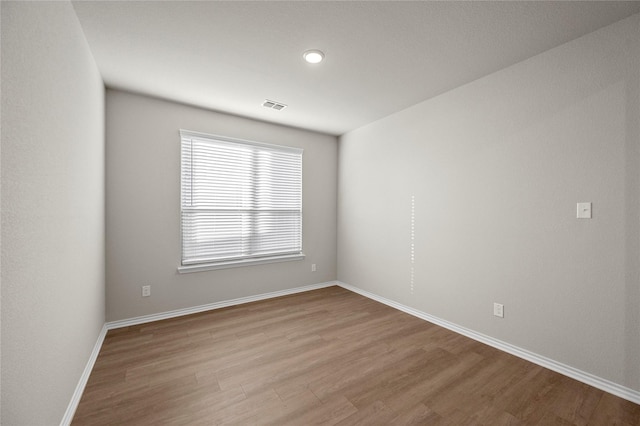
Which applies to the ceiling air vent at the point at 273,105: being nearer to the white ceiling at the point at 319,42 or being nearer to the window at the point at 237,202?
the white ceiling at the point at 319,42

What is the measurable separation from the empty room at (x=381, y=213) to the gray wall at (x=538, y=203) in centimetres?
1

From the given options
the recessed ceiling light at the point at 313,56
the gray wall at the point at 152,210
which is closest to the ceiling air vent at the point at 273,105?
the gray wall at the point at 152,210

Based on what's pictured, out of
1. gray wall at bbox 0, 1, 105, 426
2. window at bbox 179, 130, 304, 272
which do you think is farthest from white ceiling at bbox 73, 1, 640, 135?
window at bbox 179, 130, 304, 272

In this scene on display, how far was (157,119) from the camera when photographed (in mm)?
3168

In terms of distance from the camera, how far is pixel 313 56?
231 centimetres

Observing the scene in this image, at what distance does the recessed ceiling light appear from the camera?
2254 mm

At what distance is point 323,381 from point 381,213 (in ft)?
7.92

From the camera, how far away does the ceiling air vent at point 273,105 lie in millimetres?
3260

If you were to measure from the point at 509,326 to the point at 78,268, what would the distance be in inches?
140

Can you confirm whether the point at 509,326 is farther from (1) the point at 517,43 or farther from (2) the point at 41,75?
(2) the point at 41,75

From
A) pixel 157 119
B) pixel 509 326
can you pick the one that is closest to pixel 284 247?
pixel 157 119

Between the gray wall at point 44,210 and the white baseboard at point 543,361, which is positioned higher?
the gray wall at point 44,210

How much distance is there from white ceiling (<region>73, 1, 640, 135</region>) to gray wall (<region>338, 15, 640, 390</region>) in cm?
31

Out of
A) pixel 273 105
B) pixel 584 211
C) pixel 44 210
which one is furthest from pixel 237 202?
pixel 584 211
